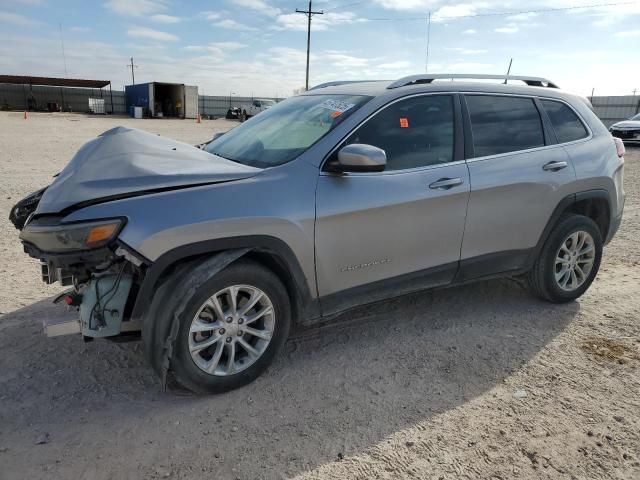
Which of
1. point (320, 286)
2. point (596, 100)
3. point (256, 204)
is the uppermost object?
point (596, 100)

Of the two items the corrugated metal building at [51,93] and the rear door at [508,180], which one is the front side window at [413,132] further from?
the corrugated metal building at [51,93]

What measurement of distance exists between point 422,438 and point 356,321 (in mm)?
1446

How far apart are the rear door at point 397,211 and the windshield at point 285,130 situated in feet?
0.81

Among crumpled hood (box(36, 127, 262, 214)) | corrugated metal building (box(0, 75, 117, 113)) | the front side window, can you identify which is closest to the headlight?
crumpled hood (box(36, 127, 262, 214))

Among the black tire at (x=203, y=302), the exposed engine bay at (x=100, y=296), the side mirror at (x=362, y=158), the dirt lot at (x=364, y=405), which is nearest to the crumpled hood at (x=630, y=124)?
the dirt lot at (x=364, y=405)

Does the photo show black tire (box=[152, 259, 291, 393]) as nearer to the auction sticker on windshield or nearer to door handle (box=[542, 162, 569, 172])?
the auction sticker on windshield

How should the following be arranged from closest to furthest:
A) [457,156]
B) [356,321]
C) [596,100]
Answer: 1. [457,156]
2. [356,321]
3. [596,100]

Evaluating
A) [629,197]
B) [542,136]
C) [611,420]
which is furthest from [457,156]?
[629,197]

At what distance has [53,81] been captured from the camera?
5166 centimetres

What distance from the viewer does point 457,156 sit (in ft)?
12.2

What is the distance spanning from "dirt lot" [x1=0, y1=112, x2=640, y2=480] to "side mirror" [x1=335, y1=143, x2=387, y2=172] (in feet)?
4.32

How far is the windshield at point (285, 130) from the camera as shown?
340 centimetres

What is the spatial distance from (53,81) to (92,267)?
57.3m

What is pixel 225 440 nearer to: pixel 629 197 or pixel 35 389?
pixel 35 389
